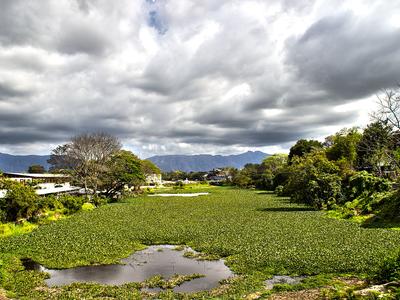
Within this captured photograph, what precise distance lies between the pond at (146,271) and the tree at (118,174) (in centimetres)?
5589

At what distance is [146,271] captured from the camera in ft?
Answer: 72.9

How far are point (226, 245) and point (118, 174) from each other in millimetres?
56260

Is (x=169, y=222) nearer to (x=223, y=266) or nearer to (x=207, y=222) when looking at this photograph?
(x=207, y=222)

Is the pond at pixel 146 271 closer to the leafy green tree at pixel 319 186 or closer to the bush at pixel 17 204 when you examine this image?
the bush at pixel 17 204

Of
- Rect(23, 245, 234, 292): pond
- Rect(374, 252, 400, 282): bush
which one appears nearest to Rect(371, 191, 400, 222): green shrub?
Rect(374, 252, 400, 282): bush

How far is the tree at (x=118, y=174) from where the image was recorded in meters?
80.6

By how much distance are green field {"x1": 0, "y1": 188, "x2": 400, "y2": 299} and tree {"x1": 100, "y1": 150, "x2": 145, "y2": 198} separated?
3698cm

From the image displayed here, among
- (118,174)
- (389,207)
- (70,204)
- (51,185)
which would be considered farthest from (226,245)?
(51,185)

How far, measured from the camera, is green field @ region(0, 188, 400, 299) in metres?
19.4

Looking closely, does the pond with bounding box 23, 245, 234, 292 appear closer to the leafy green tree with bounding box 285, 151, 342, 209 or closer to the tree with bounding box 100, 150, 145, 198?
the leafy green tree with bounding box 285, 151, 342, 209

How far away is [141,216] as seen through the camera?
A: 4806 centimetres

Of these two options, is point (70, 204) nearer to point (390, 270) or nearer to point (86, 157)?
point (86, 157)

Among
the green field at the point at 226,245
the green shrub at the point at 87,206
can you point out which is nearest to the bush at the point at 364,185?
the green field at the point at 226,245

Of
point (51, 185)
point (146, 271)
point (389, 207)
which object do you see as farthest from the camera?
point (51, 185)
